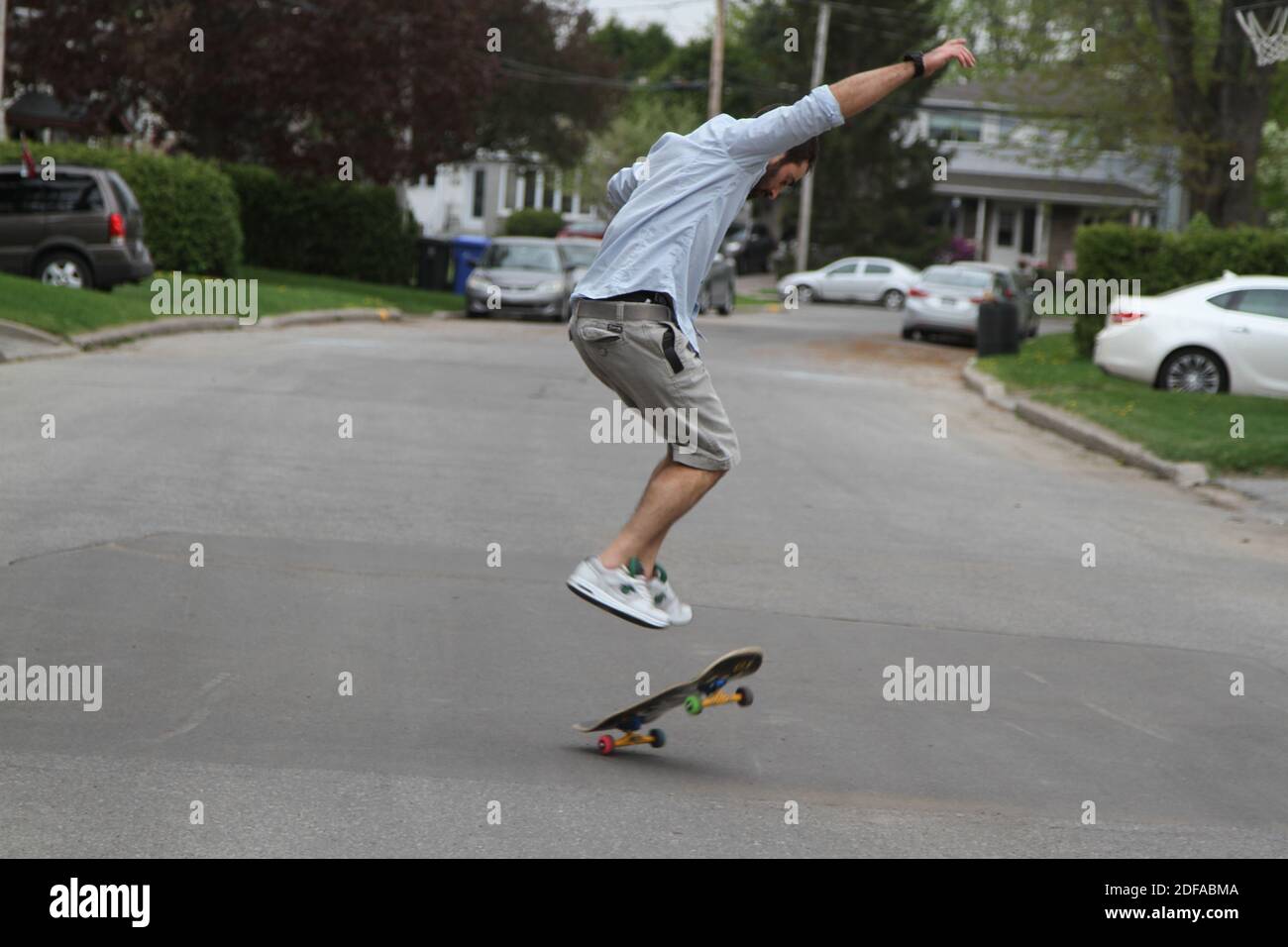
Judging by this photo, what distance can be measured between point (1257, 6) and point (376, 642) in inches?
921

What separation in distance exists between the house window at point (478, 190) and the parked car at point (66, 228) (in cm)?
5365

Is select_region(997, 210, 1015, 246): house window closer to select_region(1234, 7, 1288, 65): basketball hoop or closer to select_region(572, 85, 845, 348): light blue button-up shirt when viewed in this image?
select_region(1234, 7, 1288, 65): basketball hoop

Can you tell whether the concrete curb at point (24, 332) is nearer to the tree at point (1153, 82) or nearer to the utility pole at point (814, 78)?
the tree at point (1153, 82)

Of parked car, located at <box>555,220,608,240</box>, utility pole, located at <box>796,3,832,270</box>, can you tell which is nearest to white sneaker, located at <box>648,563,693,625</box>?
utility pole, located at <box>796,3,832,270</box>

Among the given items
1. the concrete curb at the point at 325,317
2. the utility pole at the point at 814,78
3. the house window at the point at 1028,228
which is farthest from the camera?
the house window at the point at 1028,228

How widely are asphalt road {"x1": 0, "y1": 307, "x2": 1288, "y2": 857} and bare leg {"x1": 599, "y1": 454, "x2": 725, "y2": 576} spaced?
67cm

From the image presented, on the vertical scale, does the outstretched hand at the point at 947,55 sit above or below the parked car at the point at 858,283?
above

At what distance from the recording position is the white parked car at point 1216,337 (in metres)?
19.2

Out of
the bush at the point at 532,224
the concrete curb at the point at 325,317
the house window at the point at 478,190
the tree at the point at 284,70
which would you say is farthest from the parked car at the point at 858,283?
the house window at the point at 478,190

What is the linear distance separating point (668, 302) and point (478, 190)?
7247 cm

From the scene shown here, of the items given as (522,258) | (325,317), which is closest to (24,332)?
(325,317)

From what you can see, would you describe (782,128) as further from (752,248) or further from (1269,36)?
(752,248)

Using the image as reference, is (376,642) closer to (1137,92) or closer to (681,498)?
(681,498)

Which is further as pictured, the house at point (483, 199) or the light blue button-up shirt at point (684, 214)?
the house at point (483, 199)
